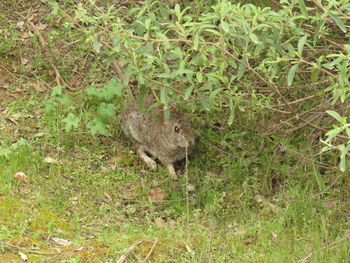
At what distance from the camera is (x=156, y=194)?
7477mm

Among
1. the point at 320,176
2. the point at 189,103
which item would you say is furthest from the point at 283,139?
the point at 189,103

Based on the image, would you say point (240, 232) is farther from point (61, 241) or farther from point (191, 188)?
point (61, 241)

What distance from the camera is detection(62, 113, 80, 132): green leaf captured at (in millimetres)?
8070

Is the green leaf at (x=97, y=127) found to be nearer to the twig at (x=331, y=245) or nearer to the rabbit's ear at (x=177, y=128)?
the rabbit's ear at (x=177, y=128)

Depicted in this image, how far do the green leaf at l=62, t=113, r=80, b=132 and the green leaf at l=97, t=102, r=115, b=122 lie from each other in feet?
1.04

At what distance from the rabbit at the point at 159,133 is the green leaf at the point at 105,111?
0.17 m

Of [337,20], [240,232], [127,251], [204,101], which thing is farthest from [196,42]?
[240,232]

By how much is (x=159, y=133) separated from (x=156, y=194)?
97 centimetres

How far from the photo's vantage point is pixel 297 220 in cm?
662

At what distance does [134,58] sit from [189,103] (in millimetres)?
905

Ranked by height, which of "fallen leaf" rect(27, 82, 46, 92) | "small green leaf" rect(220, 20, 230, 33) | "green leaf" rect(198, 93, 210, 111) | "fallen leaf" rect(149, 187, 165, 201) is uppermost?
"small green leaf" rect(220, 20, 230, 33)

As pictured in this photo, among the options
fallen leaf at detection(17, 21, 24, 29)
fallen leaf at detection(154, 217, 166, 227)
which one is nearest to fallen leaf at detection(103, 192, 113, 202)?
fallen leaf at detection(154, 217, 166, 227)

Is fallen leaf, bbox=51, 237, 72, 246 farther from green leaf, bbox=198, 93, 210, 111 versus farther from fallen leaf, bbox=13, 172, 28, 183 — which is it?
green leaf, bbox=198, 93, 210, 111

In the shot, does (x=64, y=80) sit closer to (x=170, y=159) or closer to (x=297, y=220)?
(x=170, y=159)
